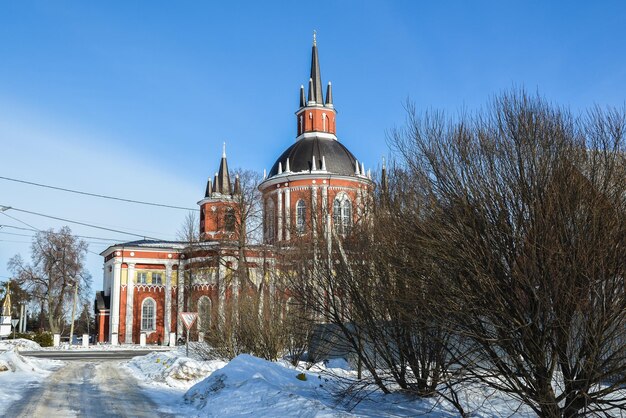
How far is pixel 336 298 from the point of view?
11562 mm

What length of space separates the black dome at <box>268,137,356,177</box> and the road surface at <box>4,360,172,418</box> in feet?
113

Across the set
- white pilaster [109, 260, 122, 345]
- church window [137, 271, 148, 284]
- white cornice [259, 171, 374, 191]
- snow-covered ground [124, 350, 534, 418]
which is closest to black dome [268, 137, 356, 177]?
white cornice [259, 171, 374, 191]

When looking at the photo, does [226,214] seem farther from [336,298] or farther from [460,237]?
[460,237]

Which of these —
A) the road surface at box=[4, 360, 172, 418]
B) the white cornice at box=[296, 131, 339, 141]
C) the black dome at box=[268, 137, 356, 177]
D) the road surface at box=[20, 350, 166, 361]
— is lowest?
the road surface at box=[4, 360, 172, 418]

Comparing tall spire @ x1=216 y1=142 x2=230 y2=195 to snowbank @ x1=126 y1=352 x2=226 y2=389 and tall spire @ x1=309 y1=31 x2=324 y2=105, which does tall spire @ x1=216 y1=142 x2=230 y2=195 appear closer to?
tall spire @ x1=309 y1=31 x2=324 y2=105

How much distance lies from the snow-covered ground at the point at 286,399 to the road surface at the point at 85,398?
19.0 inches

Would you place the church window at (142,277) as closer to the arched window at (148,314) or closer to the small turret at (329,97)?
the arched window at (148,314)

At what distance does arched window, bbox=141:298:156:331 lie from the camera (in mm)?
53734

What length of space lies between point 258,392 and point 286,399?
1027mm

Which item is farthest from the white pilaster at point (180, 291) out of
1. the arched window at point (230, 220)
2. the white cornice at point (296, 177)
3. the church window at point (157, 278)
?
the arched window at point (230, 220)

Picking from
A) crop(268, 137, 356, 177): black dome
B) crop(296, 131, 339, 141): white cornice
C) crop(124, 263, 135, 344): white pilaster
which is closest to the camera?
crop(268, 137, 356, 177): black dome

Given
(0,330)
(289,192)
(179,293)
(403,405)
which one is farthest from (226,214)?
(403,405)

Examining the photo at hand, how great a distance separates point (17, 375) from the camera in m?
17.9

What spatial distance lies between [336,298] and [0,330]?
25995mm
